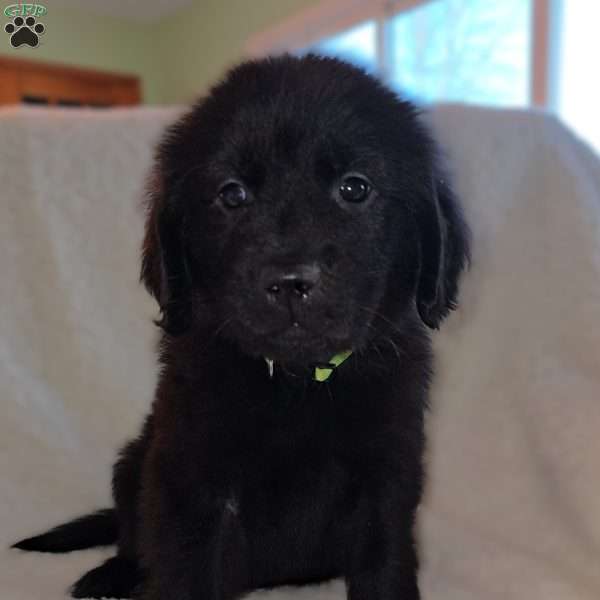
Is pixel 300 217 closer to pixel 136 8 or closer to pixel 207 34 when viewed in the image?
pixel 207 34

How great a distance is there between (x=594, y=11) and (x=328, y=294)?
2.92 meters

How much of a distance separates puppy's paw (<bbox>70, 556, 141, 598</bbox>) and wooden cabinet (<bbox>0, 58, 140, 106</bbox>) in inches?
173

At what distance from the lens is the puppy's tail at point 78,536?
1.45 m

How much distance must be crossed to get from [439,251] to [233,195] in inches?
13.5

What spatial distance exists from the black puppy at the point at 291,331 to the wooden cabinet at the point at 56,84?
14.3ft

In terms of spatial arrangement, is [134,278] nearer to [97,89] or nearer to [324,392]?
[324,392]

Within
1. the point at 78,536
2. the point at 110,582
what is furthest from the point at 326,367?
the point at 78,536

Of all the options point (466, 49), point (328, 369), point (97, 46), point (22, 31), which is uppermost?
point (97, 46)

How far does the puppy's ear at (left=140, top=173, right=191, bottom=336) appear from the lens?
114 cm

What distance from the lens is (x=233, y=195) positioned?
1065mm

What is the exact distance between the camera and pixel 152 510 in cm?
110

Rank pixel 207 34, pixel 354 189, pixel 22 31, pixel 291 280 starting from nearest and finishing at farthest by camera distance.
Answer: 1. pixel 291 280
2. pixel 354 189
3. pixel 22 31
4. pixel 207 34

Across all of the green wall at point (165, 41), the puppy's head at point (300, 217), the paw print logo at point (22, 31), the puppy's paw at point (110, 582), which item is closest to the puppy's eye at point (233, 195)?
the puppy's head at point (300, 217)

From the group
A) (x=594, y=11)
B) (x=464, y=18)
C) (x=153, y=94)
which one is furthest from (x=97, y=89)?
(x=594, y=11)
